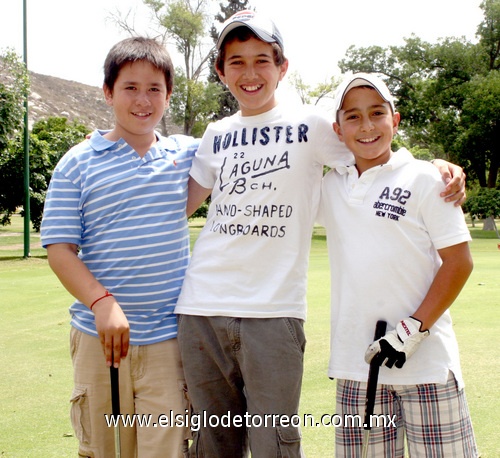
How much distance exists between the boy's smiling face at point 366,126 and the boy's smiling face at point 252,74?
0.34 metres

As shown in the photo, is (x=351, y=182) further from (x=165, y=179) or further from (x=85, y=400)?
(x=85, y=400)

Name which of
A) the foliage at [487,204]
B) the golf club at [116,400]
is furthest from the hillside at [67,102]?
the golf club at [116,400]

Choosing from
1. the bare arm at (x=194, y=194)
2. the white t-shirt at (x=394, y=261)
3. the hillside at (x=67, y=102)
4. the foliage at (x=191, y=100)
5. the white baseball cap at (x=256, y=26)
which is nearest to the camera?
the white t-shirt at (x=394, y=261)

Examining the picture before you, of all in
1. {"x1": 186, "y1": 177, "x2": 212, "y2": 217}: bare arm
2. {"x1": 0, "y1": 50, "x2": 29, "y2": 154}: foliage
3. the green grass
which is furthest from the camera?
{"x1": 0, "y1": 50, "x2": 29, "y2": 154}: foliage

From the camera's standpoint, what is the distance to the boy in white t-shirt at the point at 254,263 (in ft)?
8.79

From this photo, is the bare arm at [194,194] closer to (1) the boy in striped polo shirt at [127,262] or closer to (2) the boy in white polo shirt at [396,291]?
(1) the boy in striped polo shirt at [127,262]

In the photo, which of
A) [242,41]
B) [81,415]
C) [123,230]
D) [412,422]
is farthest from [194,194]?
[412,422]

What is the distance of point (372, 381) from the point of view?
2.56 metres

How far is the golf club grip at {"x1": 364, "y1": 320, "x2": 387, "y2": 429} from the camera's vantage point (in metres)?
2.56

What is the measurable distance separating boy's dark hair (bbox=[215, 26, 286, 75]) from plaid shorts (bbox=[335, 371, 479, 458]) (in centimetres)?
145

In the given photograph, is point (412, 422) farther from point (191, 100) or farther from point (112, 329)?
point (191, 100)

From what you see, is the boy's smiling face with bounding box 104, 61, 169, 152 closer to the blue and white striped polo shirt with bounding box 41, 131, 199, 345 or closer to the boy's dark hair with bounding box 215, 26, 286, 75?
the blue and white striped polo shirt with bounding box 41, 131, 199, 345

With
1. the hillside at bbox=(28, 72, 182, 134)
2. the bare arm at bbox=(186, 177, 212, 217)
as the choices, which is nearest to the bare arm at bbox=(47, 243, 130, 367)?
the bare arm at bbox=(186, 177, 212, 217)

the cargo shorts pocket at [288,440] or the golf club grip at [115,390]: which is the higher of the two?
the golf club grip at [115,390]
